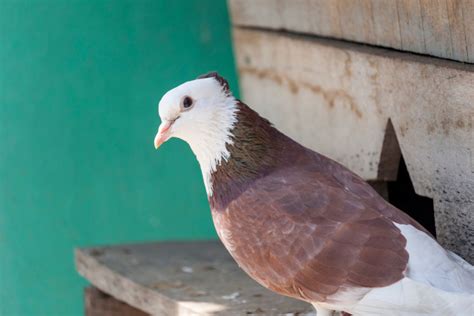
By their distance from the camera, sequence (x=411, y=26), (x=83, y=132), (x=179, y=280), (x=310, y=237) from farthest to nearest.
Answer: (x=83, y=132) → (x=179, y=280) → (x=411, y=26) → (x=310, y=237)

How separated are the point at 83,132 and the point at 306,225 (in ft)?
6.53

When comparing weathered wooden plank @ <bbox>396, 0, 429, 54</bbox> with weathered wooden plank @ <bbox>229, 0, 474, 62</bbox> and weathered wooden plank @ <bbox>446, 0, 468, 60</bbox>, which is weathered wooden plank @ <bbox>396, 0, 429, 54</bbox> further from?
weathered wooden plank @ <bbox>446, 0, 468, 60</bbox>

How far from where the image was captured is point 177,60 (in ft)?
16.0

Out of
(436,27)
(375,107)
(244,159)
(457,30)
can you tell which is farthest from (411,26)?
(244,159)

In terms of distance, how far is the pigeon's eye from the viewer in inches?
122

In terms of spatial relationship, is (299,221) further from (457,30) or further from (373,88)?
(373,88)

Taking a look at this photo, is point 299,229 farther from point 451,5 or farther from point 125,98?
point 125,98

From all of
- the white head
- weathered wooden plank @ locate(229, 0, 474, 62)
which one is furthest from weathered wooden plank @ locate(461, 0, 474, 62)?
the white head

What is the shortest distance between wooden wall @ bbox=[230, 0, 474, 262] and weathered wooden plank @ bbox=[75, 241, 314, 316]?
0.56 m

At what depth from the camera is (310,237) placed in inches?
115

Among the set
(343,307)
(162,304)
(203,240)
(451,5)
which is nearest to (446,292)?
(343,307)

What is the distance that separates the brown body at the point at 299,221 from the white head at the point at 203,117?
0.09ft

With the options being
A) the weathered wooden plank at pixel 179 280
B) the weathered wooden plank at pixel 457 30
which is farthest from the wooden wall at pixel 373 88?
the weathered wooden plank at pixel 179 280

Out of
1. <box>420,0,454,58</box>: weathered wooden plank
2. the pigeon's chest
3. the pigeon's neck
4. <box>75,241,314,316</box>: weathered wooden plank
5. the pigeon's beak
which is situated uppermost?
<box>420,0,454,58</box>: weathered wooden plank
